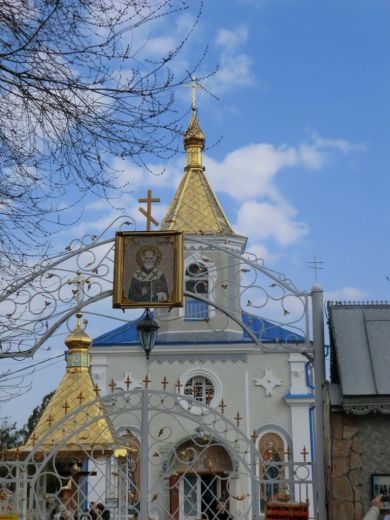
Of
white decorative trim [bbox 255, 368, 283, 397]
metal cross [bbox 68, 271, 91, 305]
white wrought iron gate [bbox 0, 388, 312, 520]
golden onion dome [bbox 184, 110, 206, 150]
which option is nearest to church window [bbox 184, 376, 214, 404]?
white decorative trim [bbox 255, 368, 283, 397]

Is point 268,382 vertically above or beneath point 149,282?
above

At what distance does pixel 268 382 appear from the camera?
20.2 m

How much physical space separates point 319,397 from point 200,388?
12.1 m

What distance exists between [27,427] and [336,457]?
76.9ft

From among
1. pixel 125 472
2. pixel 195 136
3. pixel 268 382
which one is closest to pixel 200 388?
pixel 268 382

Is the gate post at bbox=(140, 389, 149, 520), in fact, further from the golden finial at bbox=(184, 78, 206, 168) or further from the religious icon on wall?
the golden finial at bbox=(184, 78, 206, 168)

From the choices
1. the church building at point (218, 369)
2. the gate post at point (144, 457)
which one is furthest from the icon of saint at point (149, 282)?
the church building at point (218, 369)

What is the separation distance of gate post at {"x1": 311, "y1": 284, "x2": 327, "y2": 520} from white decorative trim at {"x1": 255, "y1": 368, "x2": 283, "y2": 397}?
11656 millimetres

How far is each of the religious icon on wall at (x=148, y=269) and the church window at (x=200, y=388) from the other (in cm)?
1164

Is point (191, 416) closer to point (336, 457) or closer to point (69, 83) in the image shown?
point (336, 457)

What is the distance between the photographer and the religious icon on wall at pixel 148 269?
348 inches

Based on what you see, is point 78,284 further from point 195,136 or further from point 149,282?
point 195,136

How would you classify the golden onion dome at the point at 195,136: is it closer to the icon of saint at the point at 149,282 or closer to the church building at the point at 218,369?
the church building at the point at 218,369

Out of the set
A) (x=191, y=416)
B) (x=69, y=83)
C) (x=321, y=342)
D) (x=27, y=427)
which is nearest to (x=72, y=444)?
(x=191, y=416)
